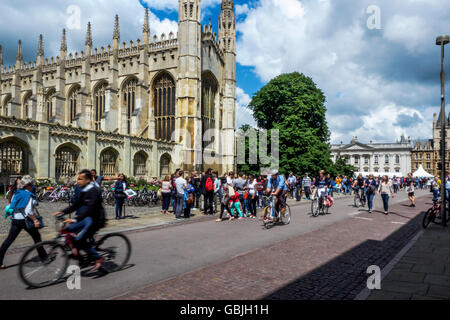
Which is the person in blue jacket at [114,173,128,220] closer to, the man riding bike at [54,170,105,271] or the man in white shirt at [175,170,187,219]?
the man in white shirt at [175,170,187,219]

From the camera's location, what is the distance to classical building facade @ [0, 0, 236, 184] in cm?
2516

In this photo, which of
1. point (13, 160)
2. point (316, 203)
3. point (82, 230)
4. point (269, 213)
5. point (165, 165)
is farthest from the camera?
point (165, 165)

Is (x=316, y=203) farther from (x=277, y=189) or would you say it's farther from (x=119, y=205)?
(x=119, y=205)

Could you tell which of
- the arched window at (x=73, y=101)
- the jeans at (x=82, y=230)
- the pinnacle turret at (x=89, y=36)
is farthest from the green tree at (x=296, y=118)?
the jeans at (x=82, y=230)

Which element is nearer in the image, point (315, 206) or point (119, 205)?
point (119, 205)

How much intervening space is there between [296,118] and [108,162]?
16.1 m

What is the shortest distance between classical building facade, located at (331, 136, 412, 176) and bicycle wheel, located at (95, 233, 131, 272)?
287 ft

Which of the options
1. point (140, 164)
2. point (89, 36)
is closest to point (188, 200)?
point (140, 164)

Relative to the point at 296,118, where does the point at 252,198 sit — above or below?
below

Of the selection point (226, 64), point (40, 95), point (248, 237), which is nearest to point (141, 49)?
point (226, 64)

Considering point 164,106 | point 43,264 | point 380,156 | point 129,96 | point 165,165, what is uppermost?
point 129,96

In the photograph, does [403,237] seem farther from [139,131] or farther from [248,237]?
[139,131]

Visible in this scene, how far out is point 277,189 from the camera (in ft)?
31.3
